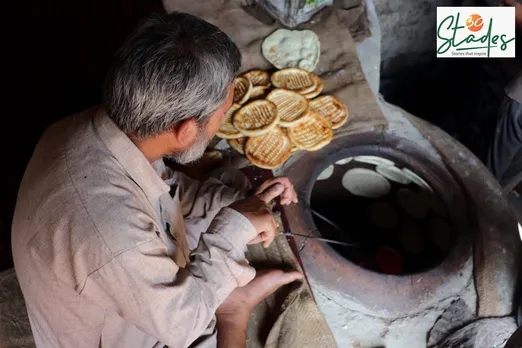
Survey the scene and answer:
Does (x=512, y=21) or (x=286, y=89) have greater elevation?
A: (x=512, y=21)

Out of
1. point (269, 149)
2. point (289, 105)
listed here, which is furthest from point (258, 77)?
point (269, 149)

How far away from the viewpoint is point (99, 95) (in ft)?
12.7

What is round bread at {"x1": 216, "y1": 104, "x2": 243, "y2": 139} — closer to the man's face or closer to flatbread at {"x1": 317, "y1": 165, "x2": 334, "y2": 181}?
flatbread at {"x1": 317, "y1": 165, "x2": 334, "y2": 181}

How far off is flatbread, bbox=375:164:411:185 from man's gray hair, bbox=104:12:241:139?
2.06 m

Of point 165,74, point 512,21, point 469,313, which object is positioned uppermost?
point 165,74

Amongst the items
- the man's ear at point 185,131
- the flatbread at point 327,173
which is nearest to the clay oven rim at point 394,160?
the flatbread at point 327,173

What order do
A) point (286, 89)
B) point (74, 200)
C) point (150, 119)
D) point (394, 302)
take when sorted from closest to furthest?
point (74, 200) → point (150, 119) → point (394, 302) → point (286, 89)

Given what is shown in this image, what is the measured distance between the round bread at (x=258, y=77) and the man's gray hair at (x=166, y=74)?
6.26 feet

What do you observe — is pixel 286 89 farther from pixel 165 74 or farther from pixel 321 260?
pixel 165 74

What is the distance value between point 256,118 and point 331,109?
687 millimetres

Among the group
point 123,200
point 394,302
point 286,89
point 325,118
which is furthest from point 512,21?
point 123,200

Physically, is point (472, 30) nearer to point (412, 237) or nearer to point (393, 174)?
point (393, 174)

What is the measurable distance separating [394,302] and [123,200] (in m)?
1.82

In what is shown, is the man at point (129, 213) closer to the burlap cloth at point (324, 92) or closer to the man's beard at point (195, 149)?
the man's beard at point (195, 149)
